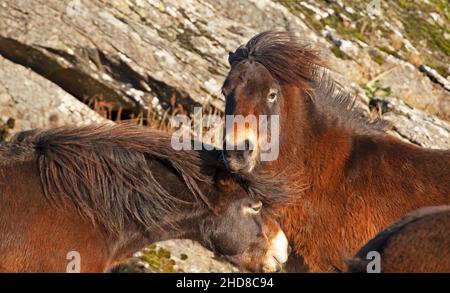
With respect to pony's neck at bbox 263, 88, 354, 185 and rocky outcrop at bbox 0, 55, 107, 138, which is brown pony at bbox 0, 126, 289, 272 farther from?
rocky outcrop at bbox 0, 55, 107, 138

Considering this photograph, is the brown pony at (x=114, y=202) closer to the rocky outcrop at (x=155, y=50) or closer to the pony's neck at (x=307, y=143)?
the pony's neck at (x=307, y=143)

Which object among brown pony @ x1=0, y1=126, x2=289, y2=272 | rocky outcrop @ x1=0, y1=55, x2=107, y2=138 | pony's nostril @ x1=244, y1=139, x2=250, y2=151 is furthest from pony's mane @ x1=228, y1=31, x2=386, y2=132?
rocky outcrop @ x1=0, y1=55, x2=107, y2=138

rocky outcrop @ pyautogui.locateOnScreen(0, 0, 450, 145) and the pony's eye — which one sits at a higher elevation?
the pony's eye

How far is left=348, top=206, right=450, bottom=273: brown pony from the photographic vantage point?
3996 mm

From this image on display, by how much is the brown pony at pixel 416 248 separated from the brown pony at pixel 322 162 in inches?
86.7

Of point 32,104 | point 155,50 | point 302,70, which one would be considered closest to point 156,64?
point 155,50

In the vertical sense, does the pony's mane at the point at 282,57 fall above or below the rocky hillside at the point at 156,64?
above

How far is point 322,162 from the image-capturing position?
22.1 ft

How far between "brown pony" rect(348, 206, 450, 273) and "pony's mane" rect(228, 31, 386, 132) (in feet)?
8.73

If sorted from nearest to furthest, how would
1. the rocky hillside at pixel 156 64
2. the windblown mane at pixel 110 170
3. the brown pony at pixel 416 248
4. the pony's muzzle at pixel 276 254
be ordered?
the brown pony at pixel 416 248, the windblown mane at pixel 110 170, the pony's muzzle at pixel 276 254, the rocky hillside at pixel 156 64

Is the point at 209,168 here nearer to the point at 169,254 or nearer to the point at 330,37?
the point at 169,254

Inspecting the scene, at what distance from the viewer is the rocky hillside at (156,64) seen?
856 centimetres

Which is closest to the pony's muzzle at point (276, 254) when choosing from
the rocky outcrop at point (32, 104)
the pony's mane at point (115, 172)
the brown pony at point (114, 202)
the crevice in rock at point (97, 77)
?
the brown pony at point (114, 202)

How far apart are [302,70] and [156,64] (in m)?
2.57
